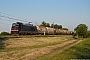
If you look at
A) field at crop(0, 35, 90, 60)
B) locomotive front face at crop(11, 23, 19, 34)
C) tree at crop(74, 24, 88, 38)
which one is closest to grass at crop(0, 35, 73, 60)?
field at crop(0, 35, 90, 60)

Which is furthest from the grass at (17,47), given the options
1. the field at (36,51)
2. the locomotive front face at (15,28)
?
the locomotive front face at (15,28)

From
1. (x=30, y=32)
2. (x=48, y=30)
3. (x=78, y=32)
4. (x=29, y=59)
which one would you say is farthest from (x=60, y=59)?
(x=78, y=32)

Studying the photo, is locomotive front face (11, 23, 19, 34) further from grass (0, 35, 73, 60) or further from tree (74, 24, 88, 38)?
tree (74, 24, 88, 38)

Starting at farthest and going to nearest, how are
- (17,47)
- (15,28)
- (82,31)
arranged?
1. (82,31)
2. (15,28)
3. (17,47)

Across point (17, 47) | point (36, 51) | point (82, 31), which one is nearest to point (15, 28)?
point (17, 47)

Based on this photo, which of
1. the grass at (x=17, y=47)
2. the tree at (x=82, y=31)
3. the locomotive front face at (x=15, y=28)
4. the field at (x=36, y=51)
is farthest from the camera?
the tree at (x=82, y=31)

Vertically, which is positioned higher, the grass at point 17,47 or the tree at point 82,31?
the tree at point 82,31

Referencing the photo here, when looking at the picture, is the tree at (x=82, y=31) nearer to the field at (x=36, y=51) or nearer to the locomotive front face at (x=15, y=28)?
the locomotive front face at (x=15, y=28)

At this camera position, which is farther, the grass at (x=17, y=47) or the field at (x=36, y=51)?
the grass at (x=17, y=47)

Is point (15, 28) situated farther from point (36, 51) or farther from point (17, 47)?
point (36, 51)

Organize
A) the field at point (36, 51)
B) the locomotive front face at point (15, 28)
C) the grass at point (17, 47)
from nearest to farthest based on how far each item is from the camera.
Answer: the field at point (36, 51)
the grass at point (17, 47)
the locomotive front face at point (15, 28)

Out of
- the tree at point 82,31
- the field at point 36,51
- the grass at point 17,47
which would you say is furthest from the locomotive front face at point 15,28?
the tree at point 82,31

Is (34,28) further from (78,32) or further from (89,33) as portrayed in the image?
(89,33)

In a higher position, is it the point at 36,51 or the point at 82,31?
the point at 82,31
